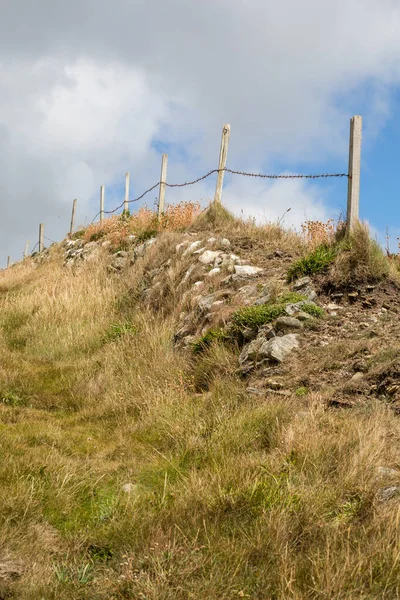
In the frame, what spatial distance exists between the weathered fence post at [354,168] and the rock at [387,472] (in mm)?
5569

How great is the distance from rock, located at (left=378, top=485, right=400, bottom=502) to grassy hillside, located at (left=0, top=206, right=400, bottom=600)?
0.5 inches

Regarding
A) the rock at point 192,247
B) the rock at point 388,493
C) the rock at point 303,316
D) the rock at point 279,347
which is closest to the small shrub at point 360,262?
the rock at point 303,316

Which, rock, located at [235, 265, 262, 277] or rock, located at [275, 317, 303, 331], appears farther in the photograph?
rock, located at [235, 265, 262, 277]

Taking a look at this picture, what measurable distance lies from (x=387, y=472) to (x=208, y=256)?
6.99 meters

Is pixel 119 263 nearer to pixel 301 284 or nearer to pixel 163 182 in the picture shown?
pixel 163 182

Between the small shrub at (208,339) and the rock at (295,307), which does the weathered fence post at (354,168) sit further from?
the small shrub at (208,339)

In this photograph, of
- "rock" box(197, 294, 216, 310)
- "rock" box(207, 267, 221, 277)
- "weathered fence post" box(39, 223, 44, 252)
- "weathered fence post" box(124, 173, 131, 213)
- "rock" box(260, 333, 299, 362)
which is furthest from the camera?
"weathered fence post" box(39, 223, 44, 252)

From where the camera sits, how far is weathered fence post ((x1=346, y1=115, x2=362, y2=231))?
29.6ft

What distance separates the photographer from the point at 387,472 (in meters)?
4.01

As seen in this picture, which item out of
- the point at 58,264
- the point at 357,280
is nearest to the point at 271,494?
the point at 357,280

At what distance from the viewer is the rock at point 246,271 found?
9344 millimetres

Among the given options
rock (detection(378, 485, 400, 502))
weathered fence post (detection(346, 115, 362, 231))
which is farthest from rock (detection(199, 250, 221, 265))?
rock (detection(378, 485, 400, 502))

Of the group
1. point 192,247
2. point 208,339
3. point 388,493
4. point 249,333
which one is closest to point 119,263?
point 192,247

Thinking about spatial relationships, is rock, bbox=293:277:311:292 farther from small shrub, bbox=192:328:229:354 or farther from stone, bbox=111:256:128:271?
stone, bbox=111:256:128:271
